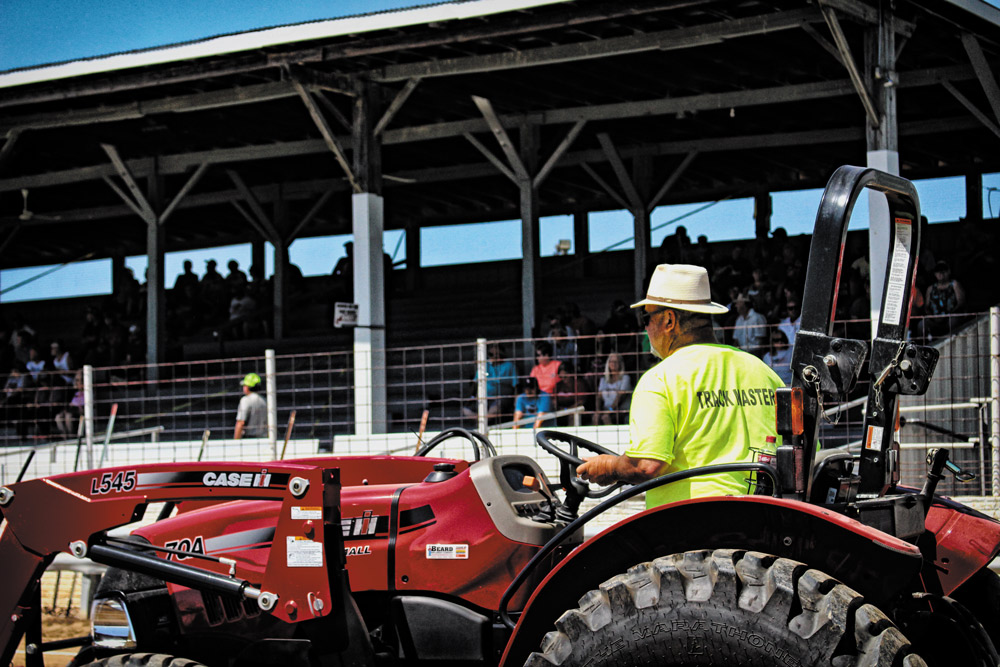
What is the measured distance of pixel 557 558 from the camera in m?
Answer: 3.78

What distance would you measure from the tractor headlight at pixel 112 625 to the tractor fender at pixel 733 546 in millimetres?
1446

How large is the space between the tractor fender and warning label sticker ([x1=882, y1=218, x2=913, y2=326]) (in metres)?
0.73

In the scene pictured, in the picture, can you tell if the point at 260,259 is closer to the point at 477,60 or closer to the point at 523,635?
the point at 477,60

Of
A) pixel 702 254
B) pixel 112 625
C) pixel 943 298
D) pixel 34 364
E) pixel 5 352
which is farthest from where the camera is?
pixel 5 352

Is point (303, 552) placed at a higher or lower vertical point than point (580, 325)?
lower

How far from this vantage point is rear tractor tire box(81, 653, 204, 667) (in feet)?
11.6

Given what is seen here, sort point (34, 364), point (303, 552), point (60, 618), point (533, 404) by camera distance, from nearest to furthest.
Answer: point (303, 552) < point (60, 618) < point (533, 404) < point (34, 364)

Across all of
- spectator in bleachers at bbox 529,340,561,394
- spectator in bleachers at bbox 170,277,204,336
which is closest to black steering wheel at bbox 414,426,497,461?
spectator in bleachers at bbox 529,340,561,394

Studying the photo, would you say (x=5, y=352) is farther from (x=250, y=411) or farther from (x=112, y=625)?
(x=112, y=625)

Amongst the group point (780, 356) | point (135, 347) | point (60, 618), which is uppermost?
point (135, 347)

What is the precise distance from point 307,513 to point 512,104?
12504mm

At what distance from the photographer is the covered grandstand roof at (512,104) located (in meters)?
12.0

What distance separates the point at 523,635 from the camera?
3129mm

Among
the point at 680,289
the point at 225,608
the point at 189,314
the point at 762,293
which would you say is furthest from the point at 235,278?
the point at 680,289
